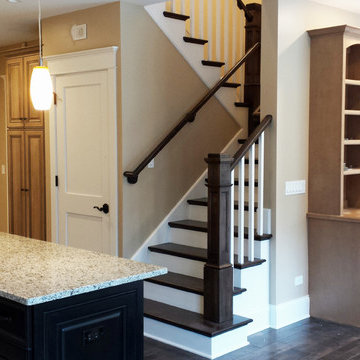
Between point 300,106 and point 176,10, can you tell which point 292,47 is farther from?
point 176,10

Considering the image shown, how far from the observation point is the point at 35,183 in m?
5.81

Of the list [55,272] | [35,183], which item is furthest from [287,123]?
[35,183]

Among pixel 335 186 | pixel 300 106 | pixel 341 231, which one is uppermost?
pixel 300 106

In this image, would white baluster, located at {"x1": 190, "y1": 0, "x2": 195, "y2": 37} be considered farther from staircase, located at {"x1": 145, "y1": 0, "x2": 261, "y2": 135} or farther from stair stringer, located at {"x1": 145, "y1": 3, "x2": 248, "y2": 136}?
stair stringer, located at {"x1": 145, "y1": 3, "x2": 248, "y2": 136}

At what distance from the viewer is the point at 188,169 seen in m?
5.30

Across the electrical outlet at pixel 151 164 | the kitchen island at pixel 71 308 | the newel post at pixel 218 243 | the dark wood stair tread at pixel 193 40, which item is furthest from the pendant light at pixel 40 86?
the dark wood stair tread at pixel 193 40

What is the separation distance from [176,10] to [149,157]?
149 centimetres

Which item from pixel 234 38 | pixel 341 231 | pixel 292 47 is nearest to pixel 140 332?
pixel 341 231

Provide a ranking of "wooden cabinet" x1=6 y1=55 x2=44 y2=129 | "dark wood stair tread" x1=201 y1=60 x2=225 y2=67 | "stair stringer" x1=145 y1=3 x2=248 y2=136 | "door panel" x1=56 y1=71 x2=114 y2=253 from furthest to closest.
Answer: "wooden cabinet" x1=6 y1=55 x2=44 y2=129, "dark wood stair tread" x1=201 y1=60 x2=225 y2=67, "stair stringer" x1=145 y1=3 x2=248 y2=136, "door panel" x1=56 y1=71 x2=114 y2=253

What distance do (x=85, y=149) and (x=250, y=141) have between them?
1.52 metres

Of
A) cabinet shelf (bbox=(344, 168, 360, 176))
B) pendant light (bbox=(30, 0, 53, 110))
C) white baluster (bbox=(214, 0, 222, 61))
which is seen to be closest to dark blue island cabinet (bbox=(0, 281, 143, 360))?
pendant light (bbox=(30, 0, 53, 110))

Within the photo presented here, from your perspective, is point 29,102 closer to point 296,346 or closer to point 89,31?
point 89,31

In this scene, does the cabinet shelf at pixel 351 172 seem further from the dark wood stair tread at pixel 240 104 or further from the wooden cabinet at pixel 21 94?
the wooden cabinet at pixel 21 94

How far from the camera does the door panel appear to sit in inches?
191
